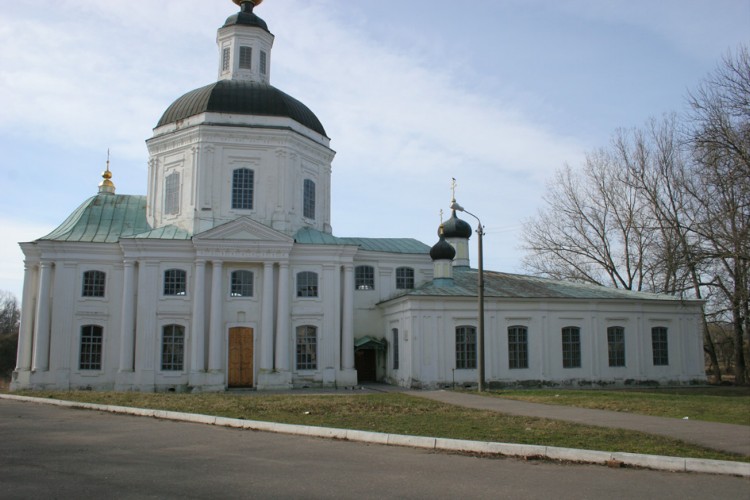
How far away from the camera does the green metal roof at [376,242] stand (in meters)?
29.5

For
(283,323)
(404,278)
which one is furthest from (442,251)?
(283,323)

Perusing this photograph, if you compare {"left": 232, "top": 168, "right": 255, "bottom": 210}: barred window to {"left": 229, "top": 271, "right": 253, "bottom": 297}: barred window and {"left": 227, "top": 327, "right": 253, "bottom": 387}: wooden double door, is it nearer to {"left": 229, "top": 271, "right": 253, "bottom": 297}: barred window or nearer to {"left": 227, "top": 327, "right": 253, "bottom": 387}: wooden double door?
{"left": 229, "top": 271, "right": 253, "bottom": 297}: barred window

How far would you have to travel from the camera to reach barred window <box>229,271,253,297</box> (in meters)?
28.2

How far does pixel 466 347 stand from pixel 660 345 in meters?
9.96

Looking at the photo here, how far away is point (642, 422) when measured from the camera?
1388cm

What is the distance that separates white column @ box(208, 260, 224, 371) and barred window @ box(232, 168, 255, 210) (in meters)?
3.09

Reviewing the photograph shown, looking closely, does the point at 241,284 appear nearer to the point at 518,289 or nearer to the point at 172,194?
the point at 172,194

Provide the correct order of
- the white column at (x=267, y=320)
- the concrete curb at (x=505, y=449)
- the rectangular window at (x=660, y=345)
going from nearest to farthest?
the concrete curb at (x=505, y=449), the white column at (x=267, y=320), the rectangular window at (x=660, y=345)

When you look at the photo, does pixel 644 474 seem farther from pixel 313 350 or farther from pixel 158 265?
pixel 158 265

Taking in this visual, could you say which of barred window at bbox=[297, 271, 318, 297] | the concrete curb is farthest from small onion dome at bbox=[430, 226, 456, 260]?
the concrete curb

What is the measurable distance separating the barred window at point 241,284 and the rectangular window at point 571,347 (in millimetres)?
14110

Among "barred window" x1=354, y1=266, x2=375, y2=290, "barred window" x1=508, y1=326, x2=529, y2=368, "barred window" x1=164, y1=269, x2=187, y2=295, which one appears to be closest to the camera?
"barred window" x1=164, y1=269, x2=187, y2=295

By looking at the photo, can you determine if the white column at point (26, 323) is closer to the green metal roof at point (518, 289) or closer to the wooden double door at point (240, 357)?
the wooden double door at point (240, 357)

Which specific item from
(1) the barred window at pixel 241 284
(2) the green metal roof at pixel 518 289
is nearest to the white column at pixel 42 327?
(1) the barred window at pixel 241 284
